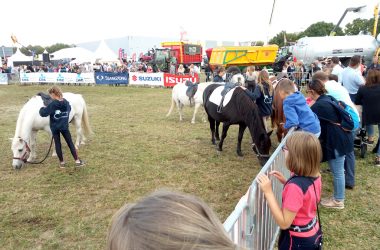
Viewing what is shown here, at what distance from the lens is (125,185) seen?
17.4 feet

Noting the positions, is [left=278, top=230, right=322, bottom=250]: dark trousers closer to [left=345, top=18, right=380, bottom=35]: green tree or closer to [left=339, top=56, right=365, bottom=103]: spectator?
[left=339, top=56, right=365, bottom=103]: spectator

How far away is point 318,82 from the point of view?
4.00 metres

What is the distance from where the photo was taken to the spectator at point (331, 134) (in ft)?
13.0

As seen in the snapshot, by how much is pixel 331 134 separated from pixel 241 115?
242 centimetres

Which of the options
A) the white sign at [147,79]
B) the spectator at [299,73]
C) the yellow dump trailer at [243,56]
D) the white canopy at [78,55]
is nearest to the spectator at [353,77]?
the spectator at [299,73]

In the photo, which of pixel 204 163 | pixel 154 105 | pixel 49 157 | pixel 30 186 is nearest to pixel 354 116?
pixel 204 163

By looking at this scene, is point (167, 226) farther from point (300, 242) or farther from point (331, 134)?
point (331, 134)

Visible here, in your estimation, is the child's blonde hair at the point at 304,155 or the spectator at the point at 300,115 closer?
the child's blonde hair at the point at 304,155

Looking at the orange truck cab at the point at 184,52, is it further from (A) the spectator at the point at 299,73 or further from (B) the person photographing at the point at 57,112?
(B) the person photographing at the point at 57,112

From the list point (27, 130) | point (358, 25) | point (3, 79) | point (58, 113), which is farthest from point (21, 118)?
point (358, 25)

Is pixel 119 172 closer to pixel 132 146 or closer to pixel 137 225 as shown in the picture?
pixel 132 146

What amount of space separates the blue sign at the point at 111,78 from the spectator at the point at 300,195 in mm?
20396

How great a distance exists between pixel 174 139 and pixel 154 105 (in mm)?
5761

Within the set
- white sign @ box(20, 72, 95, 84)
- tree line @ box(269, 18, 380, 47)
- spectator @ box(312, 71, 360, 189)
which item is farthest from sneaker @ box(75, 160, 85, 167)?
tree line @ box(269, 18, 380, 47)
